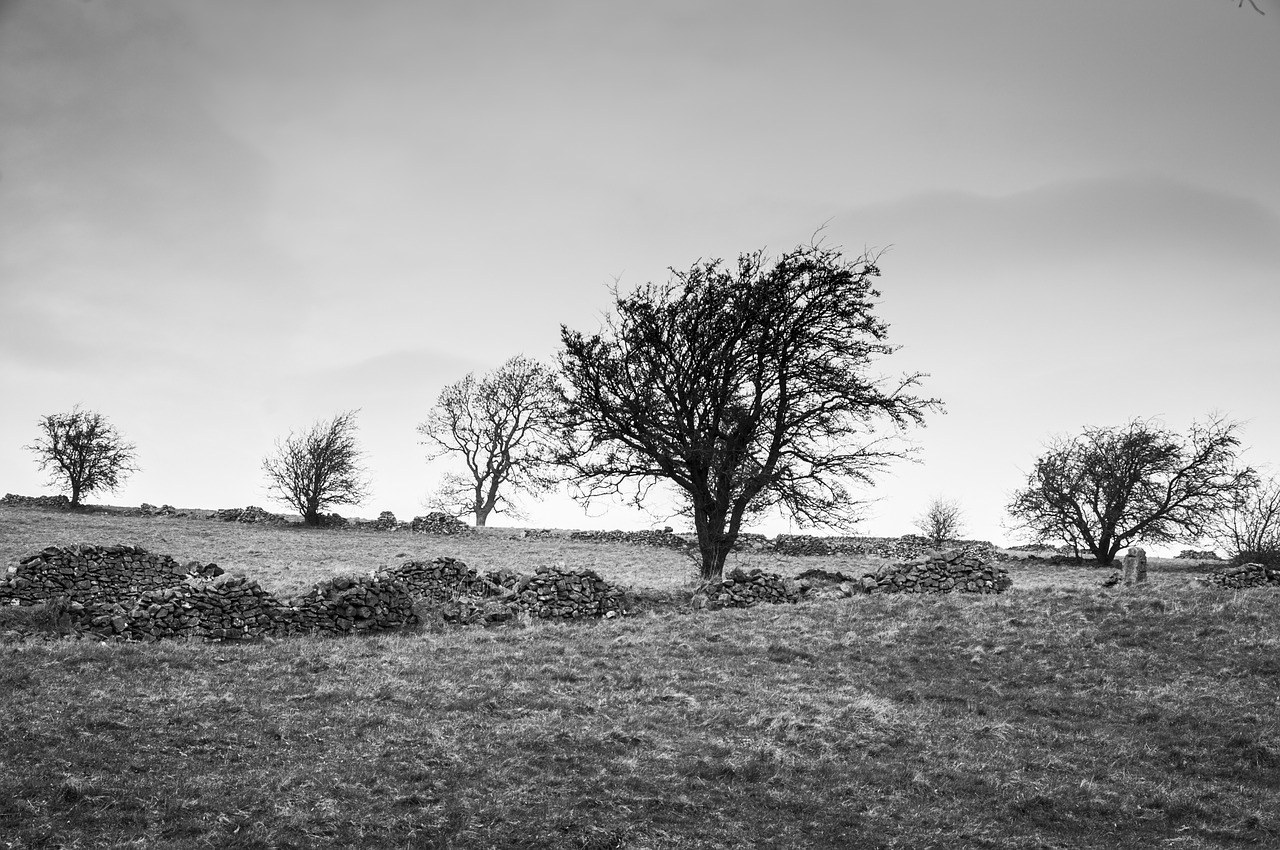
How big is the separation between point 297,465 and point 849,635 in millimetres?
35895

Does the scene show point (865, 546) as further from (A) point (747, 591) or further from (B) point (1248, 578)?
(A) point (747, 591)

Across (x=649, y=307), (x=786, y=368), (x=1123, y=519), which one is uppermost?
(x=649, y=307)

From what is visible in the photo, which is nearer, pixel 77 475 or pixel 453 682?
pixel 453 682

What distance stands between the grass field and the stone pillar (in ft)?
10.9

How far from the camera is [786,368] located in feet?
74.9

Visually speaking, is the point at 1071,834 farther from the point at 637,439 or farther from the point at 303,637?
the point at 637,439

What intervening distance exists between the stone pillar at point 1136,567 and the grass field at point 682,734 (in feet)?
10.9

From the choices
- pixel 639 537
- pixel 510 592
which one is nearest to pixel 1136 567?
pixel 510 592

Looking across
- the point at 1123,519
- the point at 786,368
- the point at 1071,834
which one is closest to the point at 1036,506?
the point at 1123,519

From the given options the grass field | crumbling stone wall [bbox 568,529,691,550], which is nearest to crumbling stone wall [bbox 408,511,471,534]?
crumbling stone wall [bbox 568,529,691,550]

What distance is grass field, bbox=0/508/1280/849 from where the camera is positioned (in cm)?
793

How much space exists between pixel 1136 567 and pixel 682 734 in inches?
645

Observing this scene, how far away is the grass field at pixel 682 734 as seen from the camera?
793 centimetres

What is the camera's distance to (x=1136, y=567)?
817 inches
